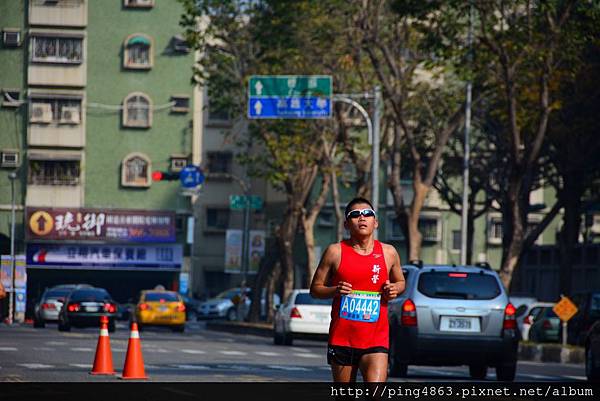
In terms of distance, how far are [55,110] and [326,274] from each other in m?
66.0

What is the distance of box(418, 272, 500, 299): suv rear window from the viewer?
23609mm

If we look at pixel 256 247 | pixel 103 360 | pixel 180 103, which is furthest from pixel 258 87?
pixel 180 103

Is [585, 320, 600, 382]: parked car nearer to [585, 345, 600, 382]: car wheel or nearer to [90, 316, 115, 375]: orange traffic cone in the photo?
[585, 345, 600, 382]: car wheel

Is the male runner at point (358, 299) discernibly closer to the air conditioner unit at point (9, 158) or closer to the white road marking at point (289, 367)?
the white road marking at point (289, 367)

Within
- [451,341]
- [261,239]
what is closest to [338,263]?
[451,341]

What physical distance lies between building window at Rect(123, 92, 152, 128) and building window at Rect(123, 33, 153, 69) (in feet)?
4.70

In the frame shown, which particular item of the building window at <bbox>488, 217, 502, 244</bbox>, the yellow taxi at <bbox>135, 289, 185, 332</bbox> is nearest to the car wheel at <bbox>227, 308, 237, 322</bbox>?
the building window at <bbox>488, 217, 502, 244</bbox>

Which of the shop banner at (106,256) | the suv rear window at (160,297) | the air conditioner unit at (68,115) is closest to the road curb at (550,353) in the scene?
the suv rear window at (160,297)

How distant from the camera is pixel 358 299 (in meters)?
11.4

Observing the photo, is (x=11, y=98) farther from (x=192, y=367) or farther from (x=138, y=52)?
(x=192, y=367)

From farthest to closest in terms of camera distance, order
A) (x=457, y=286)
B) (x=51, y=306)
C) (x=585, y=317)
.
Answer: (x=51, y=306)
(x=585, y=317)
(x=457, y=286)

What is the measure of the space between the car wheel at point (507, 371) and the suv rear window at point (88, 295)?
2630 centimetres

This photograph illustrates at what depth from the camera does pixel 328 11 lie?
41.1 metres

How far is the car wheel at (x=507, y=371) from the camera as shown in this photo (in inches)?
922
